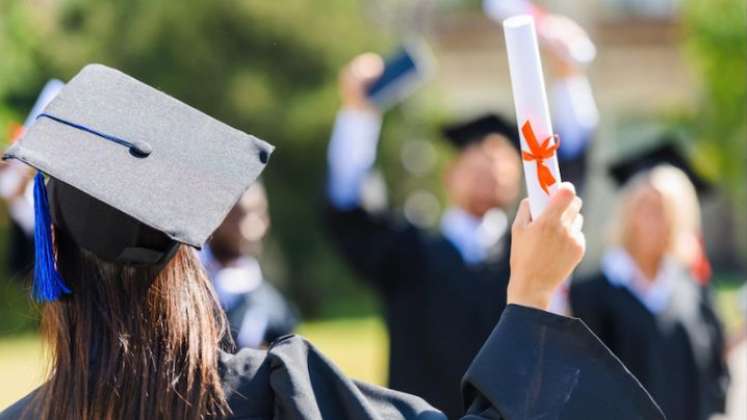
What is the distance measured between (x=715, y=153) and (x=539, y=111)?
2075 centimetres

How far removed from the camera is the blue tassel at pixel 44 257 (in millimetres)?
1935

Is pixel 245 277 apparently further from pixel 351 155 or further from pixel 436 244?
pixel 436 244

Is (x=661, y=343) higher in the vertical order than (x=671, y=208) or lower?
lower

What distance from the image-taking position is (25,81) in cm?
1329

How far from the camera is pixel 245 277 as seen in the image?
14.3ft

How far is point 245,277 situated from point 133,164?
2432mm

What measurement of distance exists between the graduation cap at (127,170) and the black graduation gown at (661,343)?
2.78 m

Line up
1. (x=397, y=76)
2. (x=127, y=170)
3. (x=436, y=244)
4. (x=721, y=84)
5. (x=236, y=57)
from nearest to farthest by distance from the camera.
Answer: (x=127, y=170) < (x=397, y=76) < (x=436, y=244) < (x=236, y=57) < (x=721, y=84)

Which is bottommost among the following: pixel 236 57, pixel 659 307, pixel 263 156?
pixel 659 307

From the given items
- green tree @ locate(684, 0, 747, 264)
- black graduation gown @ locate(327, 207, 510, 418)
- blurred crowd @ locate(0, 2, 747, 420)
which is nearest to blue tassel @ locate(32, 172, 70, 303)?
blurred crowd @ locate(0, 2, 747, 420)

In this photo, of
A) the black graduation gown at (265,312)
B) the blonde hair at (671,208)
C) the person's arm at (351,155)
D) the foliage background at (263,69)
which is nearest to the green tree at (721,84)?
the foliage background at (263,69)

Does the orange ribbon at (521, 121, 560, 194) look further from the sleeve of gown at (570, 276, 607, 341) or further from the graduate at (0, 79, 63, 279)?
the sleeve of gown at (570, 276, 607, 341)

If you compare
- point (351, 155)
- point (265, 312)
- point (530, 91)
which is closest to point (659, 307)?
point (351, 155)

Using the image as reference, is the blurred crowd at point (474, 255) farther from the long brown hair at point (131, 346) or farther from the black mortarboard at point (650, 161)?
the long brown hair at point (131, 346)
